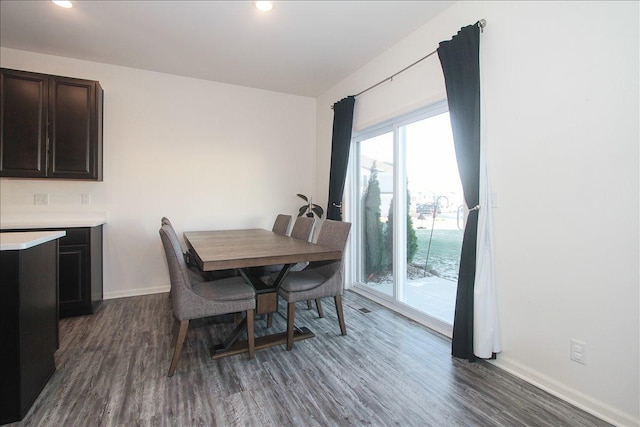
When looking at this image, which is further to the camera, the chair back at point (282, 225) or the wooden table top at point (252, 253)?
the chair back at point (282, 225)

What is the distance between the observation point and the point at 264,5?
2547 millimetres

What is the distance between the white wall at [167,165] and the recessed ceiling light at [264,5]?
1892 mm

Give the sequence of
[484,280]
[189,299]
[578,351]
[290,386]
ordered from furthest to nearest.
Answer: [484,280] → [189,299] → [290,386] → [578,351]

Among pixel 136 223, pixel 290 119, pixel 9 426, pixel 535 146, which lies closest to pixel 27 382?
pixel 9 426

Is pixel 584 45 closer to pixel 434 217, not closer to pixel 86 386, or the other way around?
pixel 434 217

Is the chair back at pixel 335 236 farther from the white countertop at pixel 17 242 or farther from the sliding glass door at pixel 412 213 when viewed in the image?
the white countertop at pixel 17 242

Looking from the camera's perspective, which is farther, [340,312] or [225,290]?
[340,312]

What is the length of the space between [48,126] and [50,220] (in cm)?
100

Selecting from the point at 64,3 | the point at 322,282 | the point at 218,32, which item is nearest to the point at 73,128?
the point at 64,3

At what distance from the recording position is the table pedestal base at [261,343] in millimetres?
2305

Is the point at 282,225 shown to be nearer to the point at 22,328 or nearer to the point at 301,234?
the point at 301,234

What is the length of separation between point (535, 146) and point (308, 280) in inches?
75.5

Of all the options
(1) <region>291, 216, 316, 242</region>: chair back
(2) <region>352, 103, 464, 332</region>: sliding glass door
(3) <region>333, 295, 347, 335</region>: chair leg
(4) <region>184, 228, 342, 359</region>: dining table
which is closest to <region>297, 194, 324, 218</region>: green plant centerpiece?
(2) <region>352, 103, 464, 332</region>: sliding glass door

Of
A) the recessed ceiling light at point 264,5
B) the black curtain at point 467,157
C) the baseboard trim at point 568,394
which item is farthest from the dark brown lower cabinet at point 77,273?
the baseboard trim at point 568,394
